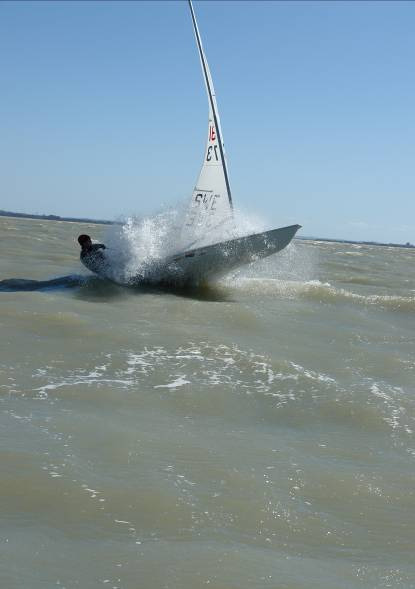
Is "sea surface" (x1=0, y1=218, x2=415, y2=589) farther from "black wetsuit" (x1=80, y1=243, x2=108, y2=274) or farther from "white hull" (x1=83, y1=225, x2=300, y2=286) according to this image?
"black wetsuit" (x1=80, y1=243, x2=108, y2=274)

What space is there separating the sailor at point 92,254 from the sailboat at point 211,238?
0.09 feet

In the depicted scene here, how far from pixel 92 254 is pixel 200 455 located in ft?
35.8

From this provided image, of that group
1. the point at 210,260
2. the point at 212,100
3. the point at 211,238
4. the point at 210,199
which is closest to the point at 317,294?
the point at 210,260

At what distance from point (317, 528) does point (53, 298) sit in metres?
8.79

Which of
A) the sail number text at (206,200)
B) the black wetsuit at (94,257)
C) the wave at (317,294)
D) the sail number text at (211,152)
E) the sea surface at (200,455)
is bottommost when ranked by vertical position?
the sea surface at (200,455)

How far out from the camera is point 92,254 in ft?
50.4

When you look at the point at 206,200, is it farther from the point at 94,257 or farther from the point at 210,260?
the point at 94,257

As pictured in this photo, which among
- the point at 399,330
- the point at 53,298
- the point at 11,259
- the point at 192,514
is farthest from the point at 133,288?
the point at 192,514

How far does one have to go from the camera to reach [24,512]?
3.80 m

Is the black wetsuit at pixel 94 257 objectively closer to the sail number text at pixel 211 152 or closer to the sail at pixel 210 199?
the sail at pixel 210 199

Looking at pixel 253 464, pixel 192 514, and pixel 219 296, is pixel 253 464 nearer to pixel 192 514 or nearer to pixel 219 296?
pixel 192 514

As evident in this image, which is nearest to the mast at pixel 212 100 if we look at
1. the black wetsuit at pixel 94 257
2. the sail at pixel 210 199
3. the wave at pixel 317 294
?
the sail at pixel 210 199

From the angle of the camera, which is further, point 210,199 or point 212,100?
point 212,100

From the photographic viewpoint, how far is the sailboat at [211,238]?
14.7 meters
